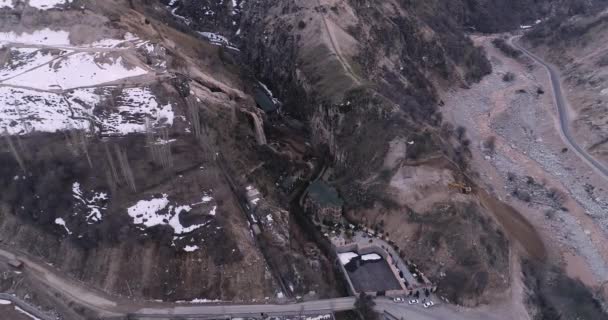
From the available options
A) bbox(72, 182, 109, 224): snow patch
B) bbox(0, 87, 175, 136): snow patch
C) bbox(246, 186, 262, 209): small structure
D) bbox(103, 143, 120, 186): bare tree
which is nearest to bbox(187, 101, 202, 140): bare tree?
bbox(0, 87, 175, 136): snow patch

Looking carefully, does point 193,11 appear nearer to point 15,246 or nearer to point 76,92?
point 76,92

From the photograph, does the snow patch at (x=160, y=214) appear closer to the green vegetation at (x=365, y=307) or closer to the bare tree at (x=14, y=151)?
the bare tree at (x=14, y=151)

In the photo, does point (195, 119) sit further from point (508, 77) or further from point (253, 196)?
point (508, 77)

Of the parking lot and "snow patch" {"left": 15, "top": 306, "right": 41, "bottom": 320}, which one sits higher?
the parking lot

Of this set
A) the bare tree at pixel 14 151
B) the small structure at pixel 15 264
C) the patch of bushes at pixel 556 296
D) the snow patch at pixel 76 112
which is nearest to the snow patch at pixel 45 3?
the snow patch at pixel 76 112

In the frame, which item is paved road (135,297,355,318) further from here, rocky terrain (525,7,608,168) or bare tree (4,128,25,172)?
rocky terrain (525,7,608,168)

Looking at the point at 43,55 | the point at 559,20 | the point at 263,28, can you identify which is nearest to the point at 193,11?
the point at 263,28

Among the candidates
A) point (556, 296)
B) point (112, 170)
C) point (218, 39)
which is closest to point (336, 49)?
point (218, 39)
